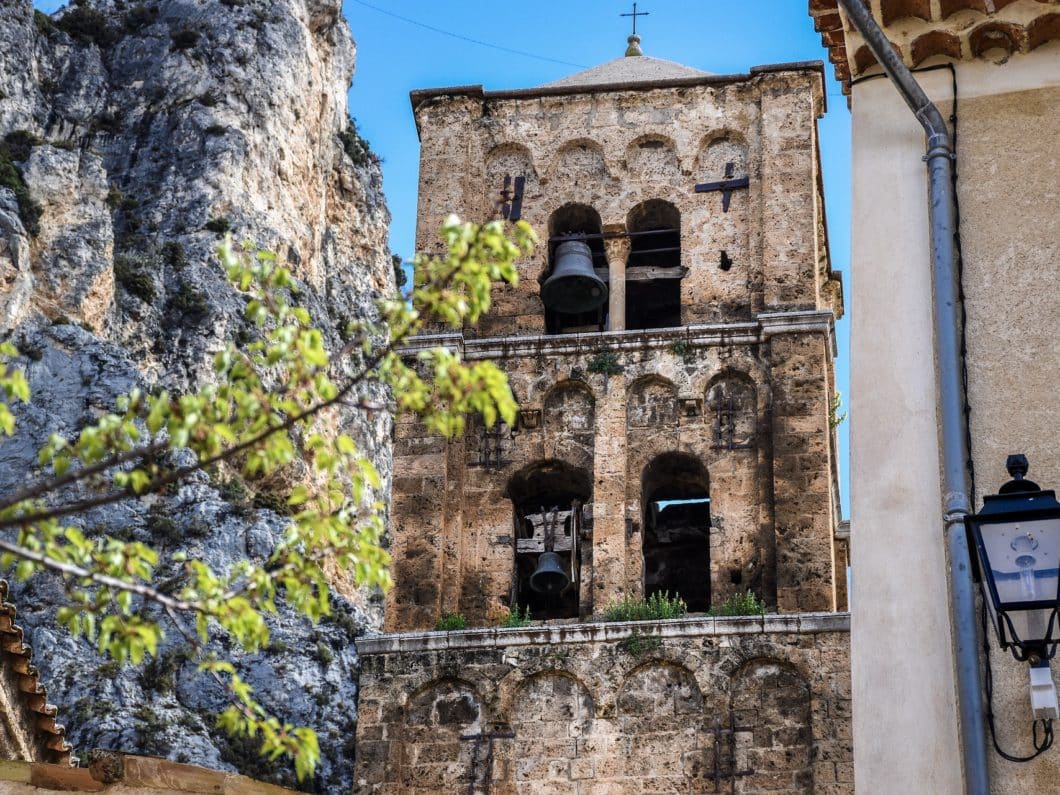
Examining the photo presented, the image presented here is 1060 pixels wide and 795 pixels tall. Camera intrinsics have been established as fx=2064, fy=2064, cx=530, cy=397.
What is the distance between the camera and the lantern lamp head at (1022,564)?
8.11 meters

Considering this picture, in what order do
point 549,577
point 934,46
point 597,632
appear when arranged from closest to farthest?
1. point 934,46
2. point 597,632
3. point 549,577

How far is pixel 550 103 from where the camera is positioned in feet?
79.0

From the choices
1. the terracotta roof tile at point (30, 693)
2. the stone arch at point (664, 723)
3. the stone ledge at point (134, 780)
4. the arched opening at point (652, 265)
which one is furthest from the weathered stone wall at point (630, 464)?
the stone ledge at point (134, 780)

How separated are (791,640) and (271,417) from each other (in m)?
12.4

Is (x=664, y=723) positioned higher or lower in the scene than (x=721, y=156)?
lower

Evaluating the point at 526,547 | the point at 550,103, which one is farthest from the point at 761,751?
the point at 550,103

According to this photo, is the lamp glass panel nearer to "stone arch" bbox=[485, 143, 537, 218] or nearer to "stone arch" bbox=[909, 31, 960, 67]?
"stone arch" bbox=[909, 31, 960, 67]

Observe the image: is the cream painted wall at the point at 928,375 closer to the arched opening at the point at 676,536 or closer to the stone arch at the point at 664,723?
the stone arch at the point at 664,723

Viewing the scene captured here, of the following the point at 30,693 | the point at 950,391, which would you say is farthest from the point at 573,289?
the point at 950,391

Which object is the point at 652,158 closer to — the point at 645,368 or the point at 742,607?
the point at 645,368

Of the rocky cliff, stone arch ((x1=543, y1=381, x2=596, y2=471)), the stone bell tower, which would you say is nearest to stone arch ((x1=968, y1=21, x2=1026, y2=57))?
the stone bell tower

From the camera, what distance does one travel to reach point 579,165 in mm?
23719

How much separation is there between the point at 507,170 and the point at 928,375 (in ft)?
46.0

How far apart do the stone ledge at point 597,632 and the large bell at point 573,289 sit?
433cm
